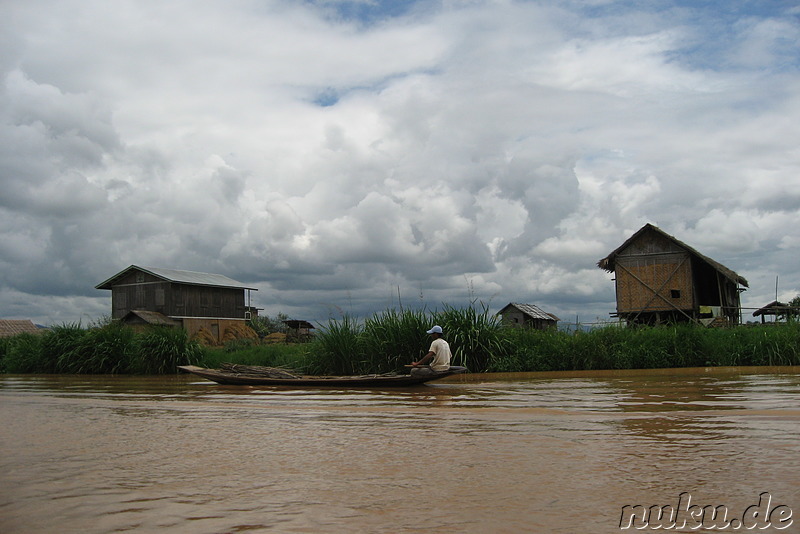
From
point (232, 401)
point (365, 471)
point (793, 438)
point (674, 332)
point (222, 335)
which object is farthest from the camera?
point (222, 335)

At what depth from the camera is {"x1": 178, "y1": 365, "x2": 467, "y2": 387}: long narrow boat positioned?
49.3 feet

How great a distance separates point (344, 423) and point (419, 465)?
316cm

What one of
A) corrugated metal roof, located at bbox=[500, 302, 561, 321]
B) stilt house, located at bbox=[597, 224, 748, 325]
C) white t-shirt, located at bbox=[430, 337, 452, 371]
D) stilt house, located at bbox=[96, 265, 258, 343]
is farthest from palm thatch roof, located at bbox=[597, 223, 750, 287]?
stilt house, located at bbox=[96, 265, 258, 343]

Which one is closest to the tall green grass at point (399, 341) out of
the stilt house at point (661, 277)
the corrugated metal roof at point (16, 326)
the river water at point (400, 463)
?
the river water at point (400, 463)

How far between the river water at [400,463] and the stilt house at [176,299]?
3595 centimetres

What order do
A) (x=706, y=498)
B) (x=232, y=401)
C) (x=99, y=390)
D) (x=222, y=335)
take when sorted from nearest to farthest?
(x=706, y=498) < (x=232, y=401) < (x=99, y=390) < (x=222, y=335)

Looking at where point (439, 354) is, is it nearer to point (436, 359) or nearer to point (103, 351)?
point (436, 359)

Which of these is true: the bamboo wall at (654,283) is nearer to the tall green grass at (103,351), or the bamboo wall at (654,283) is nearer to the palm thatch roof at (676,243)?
the palm thatch roof at (676,243)

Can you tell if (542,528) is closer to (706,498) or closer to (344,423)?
(706,498)

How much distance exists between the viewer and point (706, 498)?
16.4ft

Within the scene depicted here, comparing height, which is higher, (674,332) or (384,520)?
(674,332)

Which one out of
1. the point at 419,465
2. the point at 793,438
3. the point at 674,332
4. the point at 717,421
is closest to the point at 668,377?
the point at 674,332

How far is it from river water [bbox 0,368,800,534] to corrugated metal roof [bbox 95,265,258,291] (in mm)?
36657

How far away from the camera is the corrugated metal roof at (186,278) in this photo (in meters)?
47.8
